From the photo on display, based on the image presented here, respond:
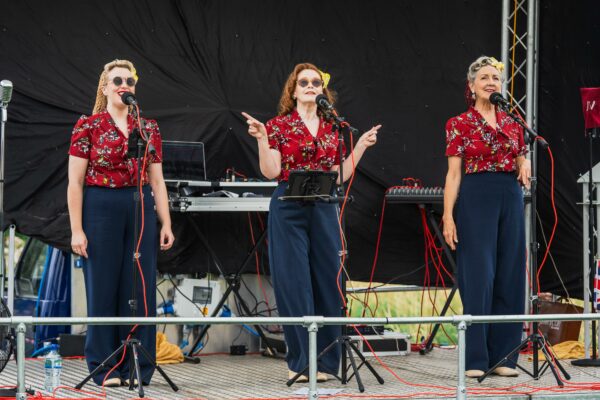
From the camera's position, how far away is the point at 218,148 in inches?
301

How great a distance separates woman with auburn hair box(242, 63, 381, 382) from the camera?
589 cm

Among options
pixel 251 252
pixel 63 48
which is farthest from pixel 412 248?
pixel 63 48

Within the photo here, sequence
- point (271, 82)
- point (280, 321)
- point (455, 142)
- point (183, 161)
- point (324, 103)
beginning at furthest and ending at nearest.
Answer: point (271, 82)
point (183, 161)
point (455, 142)
point (324, 103)
point (280, 321)

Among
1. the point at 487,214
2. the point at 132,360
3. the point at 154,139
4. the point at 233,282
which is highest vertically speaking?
the point at 154,139

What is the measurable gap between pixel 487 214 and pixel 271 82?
2.37 m

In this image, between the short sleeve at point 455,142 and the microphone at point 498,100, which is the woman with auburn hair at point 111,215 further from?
the microphone at point 498,100

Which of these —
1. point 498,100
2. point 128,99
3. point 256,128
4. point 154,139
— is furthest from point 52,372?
point 498,100

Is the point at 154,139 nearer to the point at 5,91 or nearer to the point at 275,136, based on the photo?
the point at 275,136

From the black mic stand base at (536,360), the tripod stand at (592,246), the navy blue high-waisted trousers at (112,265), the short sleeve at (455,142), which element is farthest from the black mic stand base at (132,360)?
the tripod stand at (592,246)

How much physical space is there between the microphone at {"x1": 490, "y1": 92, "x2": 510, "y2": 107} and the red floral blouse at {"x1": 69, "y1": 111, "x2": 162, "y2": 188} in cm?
Result: 190

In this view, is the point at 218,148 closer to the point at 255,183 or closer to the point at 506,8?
the point at 255,183

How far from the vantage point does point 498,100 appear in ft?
19.1

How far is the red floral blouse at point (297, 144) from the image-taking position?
19.3 ft

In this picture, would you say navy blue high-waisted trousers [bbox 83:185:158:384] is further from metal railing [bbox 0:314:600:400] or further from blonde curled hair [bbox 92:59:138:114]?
metal railing [bbox 0:314:600:400]
